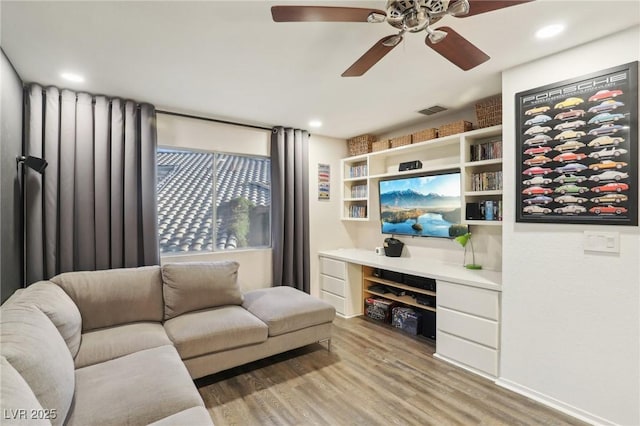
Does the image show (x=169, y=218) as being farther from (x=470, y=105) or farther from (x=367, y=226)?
(x=470, y=105)

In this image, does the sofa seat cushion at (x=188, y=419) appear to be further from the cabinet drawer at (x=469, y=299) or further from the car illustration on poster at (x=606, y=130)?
the car illustration on poster at (x=606, y=130)

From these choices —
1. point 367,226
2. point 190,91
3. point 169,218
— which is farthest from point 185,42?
point 367,226

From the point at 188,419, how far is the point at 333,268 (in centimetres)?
274

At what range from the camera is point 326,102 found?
9.77 feet

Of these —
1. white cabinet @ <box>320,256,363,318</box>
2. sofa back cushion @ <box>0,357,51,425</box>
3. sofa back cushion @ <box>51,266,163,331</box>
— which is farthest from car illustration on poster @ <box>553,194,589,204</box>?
sofa back cushion @ <box>51,266,163,331</box>

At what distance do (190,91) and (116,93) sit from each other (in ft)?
2.27

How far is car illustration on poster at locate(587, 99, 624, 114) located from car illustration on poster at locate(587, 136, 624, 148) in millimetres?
173

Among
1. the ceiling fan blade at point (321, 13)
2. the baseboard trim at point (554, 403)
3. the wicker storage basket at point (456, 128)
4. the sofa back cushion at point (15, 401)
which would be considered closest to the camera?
the sofa back cushion at point (15, 401)

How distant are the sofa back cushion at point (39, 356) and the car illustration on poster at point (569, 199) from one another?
9.54 ft

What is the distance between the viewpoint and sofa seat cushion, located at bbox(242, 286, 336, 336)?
2619 millimetres

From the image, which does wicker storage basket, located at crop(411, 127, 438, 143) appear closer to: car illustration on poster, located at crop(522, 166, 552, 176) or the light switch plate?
car illustration on poster, located at crop(522, 166, 552, 176)

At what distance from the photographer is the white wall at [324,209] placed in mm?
4172

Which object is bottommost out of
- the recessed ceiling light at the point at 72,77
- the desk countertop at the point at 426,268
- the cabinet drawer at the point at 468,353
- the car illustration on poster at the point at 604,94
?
the cabinet drawer at the point at 468,353

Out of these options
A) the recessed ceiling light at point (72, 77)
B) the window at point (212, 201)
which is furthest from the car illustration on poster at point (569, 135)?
the recessed ceiling light at point (72, 77)
